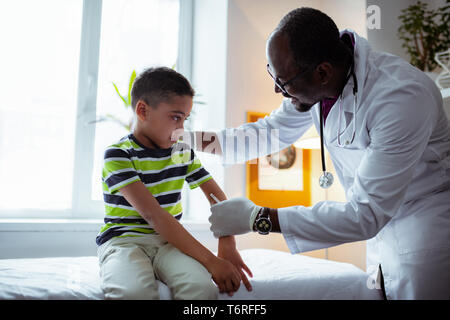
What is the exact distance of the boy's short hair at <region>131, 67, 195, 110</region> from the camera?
4.11 ft

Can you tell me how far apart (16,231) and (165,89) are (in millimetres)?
1181

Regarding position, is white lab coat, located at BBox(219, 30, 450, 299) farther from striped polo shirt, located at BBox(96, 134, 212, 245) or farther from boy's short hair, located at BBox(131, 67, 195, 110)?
boy's short hair, located at BBox(131, 67, 195, 110)

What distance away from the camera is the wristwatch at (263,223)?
1007mm

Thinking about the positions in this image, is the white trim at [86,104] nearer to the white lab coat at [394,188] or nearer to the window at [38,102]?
the window at [38,102]

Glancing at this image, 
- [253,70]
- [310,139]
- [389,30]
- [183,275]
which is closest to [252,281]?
[183,275]

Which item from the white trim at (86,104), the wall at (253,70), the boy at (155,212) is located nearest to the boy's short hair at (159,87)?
the boy at (155,212)

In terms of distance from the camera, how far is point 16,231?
1.78 m

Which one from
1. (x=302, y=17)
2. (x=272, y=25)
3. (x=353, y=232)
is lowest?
(x=353, y=232)

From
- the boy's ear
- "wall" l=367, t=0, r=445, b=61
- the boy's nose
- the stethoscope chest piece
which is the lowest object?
the stethoscope chest piece

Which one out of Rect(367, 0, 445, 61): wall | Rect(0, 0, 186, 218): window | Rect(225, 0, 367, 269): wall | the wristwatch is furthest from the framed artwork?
the wristwatch

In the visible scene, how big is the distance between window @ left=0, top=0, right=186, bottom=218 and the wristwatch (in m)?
1.59

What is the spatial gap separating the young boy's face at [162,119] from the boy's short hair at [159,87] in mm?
18

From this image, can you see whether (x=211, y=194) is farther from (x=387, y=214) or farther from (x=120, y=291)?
(x=387, y=214)

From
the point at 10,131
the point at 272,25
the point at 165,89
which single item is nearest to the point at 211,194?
the point at 165,89
